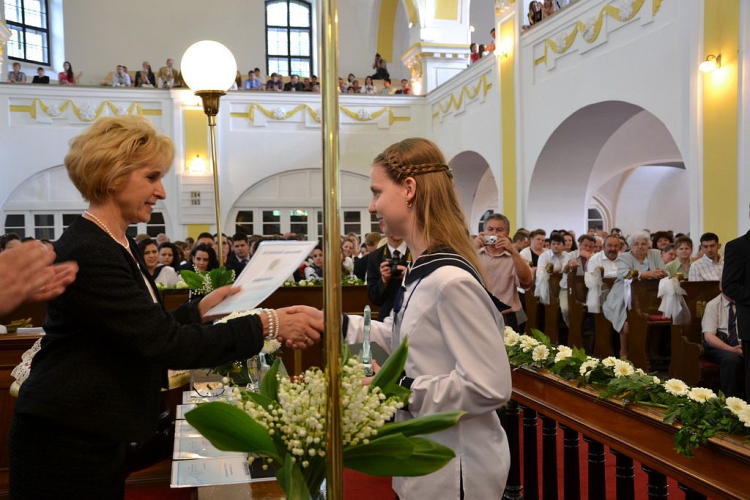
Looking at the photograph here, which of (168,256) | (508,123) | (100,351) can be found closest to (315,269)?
(168,256)

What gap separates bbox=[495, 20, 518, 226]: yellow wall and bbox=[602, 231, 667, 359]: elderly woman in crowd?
5.08m

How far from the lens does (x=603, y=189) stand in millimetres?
20047

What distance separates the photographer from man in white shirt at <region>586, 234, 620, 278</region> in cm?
848

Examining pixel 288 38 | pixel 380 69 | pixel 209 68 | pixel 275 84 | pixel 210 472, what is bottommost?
pixel 210 472

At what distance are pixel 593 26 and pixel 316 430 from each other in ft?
33.9

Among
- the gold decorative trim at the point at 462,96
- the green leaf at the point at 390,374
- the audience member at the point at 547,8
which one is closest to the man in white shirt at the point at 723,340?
the green leaf at the point at 390,374

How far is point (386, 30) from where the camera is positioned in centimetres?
2203

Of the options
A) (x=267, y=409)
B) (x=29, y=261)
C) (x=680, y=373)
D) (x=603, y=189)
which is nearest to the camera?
(x=267, y=409)

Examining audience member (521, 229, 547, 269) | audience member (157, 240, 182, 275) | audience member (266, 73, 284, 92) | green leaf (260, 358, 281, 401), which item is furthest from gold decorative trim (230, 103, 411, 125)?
green leaf (260, 358, 281, 401)

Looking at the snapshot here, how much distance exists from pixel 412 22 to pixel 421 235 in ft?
52.8

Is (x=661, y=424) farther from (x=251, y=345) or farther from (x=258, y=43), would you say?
(x=258, y=43)

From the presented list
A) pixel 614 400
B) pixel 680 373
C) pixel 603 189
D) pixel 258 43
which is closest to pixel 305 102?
pixel 258 43

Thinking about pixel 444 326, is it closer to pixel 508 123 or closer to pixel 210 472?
pixel 210 472

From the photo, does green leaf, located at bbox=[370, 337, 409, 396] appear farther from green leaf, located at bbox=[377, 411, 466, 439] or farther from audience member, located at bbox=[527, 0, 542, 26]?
audience member, located at bbox=[527, 0, 542, 26]
